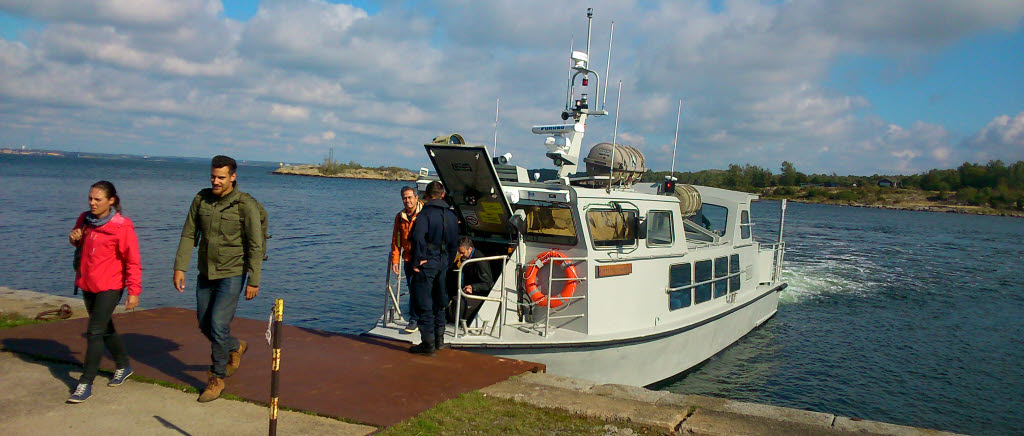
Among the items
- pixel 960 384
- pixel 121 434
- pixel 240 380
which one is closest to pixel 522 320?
pixel 240 380

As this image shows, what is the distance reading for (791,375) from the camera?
12828 millimetres

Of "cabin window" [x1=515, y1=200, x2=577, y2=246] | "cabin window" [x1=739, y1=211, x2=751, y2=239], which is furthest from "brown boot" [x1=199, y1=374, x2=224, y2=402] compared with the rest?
"cabin window" [x1=739, y1=211, x2=751, y2=239]

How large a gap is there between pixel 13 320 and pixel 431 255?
572cm

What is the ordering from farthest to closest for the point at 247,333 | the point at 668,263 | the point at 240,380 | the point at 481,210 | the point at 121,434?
the point at 668,263, the point at 481,210, the point at 247,333, the point at 240,380, the point at 121,434

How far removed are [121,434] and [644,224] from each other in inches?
268

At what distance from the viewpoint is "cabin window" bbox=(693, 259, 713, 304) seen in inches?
435

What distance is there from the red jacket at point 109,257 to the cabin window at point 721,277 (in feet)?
31.0

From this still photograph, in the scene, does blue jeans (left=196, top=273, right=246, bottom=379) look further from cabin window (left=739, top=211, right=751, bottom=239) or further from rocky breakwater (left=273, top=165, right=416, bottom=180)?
rocky breakwater (left=273, top=165, right=416, bottom=180)

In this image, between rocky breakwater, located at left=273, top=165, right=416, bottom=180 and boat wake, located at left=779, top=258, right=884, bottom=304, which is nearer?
boat wake, located at left=779, top=258, right=884, bottom=304

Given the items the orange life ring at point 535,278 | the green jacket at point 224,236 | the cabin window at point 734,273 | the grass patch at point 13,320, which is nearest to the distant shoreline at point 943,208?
the cabin window at point 734,273

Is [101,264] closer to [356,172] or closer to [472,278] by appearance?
[472,278]

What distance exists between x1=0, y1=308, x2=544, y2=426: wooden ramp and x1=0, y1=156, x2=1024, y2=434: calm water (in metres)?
5.36

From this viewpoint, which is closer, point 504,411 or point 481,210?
point 504,411

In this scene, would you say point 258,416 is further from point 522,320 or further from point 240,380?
point 522,320
